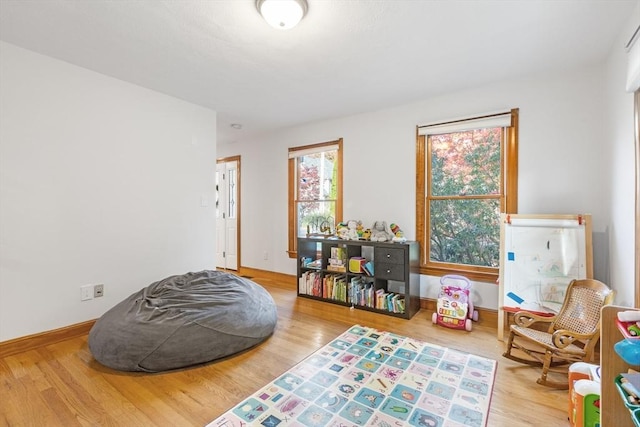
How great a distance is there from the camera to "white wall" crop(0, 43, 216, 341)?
230 cm

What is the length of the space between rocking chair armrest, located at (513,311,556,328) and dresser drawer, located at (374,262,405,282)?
42.3 inches

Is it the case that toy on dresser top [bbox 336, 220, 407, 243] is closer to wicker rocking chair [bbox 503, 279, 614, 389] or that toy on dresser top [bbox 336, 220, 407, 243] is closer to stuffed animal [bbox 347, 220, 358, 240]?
stuffed animal [bbox 347, 220, 358, 240]

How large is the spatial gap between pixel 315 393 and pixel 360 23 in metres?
2.44

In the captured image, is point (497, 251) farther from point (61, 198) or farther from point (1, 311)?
point (1, 311)

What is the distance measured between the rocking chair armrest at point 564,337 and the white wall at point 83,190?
3490mm

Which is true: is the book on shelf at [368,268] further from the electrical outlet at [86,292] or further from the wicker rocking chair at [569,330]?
the electrical outlet at [86,292]

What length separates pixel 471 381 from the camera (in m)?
1.94

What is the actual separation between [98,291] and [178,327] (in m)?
1.29

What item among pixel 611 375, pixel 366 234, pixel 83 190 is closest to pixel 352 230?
pixel 366 234

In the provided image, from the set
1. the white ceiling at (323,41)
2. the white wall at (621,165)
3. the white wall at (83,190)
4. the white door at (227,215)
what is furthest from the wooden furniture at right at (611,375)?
the white door at (227,215)

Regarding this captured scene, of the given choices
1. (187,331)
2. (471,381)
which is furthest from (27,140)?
(471,381)

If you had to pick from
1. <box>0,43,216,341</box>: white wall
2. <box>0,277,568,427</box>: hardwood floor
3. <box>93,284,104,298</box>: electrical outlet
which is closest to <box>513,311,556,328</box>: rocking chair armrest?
<box>0,277,568,427</box>: hardwood floor

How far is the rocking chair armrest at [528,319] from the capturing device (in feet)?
7.29

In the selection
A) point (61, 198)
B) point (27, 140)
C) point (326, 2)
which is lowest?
point (61, 198)
